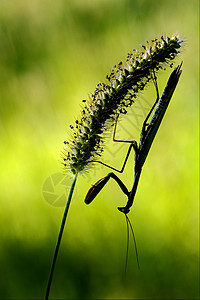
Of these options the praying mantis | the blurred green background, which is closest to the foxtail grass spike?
the praying mantis

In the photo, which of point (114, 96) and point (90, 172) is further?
point (90, 172)

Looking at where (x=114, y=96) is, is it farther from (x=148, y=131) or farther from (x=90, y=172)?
(x=90, y=172)

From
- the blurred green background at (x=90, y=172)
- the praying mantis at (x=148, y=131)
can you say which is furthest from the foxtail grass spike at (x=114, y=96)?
the blurred green background at (x=90, y=172)

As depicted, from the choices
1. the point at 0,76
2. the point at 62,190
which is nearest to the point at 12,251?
the point at 62,190

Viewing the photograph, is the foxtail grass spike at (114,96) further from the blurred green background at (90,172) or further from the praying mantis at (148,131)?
the blurred green background at (90,172)

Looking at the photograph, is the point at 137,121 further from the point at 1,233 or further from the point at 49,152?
the point at 1,233

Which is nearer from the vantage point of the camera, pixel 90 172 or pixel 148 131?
pixel 148 131

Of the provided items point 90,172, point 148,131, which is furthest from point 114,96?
point 90,172
